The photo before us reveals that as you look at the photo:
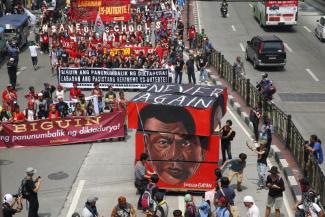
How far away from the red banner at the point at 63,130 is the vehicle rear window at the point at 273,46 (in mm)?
14812

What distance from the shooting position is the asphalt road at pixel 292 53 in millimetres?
27781

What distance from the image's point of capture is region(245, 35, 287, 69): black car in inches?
1390

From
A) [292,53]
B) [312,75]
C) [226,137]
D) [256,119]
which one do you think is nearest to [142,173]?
[226,137]

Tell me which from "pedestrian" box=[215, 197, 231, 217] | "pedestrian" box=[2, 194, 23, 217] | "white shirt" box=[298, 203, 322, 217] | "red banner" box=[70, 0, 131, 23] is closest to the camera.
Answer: "pedestrian" box=[215, 197, 231, 217]

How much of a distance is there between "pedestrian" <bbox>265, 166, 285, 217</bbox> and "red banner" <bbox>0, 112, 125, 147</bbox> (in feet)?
26.7

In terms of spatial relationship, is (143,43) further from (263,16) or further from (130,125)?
(130,125)

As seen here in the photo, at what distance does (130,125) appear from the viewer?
702 inches

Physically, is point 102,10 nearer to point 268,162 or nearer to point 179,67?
point 179,67

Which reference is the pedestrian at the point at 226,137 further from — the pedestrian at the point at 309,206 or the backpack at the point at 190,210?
the backpack at the point at 190,210

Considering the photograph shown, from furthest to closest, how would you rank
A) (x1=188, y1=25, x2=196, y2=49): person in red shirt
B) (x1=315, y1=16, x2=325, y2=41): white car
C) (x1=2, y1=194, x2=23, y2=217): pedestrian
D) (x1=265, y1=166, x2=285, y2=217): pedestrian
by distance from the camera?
(x1=315, y1=16, x2=325, y2=41): white car < (x1=188, y1=25, x2=196, y2=49): person in red shirt < (x1=265, y1=166, x2=285, y2=217): pedestrian < (x1=2, y1=194, x2=23, y2=217): pedestrian

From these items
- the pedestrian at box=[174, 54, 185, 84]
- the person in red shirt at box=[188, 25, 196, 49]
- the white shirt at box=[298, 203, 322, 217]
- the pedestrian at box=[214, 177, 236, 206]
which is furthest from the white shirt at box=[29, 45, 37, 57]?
the white shirt at box=[298, 203, 322, 217]

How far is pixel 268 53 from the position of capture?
35.3 m

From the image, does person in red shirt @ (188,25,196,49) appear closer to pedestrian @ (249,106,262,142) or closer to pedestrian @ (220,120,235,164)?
pedestrian @ (249,106,262,142)

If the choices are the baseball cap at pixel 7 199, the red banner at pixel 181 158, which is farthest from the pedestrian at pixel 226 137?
the baseball cap at pixel 7 199
